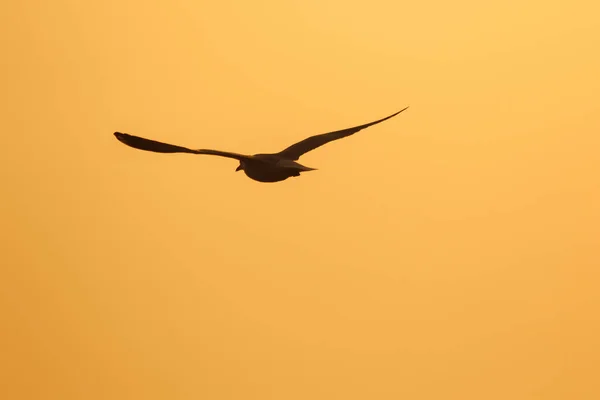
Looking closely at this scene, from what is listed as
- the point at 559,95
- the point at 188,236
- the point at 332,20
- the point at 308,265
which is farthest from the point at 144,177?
the point at 559,95

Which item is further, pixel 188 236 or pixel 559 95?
pixel 559 95

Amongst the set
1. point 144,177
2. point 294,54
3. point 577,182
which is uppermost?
point 294,54

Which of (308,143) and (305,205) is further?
(305,205)

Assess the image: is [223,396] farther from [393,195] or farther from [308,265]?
[393,195]

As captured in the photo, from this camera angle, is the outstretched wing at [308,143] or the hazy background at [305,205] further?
the hazy background at [305,205]

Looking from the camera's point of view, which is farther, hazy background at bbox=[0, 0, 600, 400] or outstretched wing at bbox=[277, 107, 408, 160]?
hazy background at bbox=[0, 0, 600, 400]

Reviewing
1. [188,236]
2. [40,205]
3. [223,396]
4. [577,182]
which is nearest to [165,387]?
[223,396]

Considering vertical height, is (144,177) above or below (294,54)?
below
